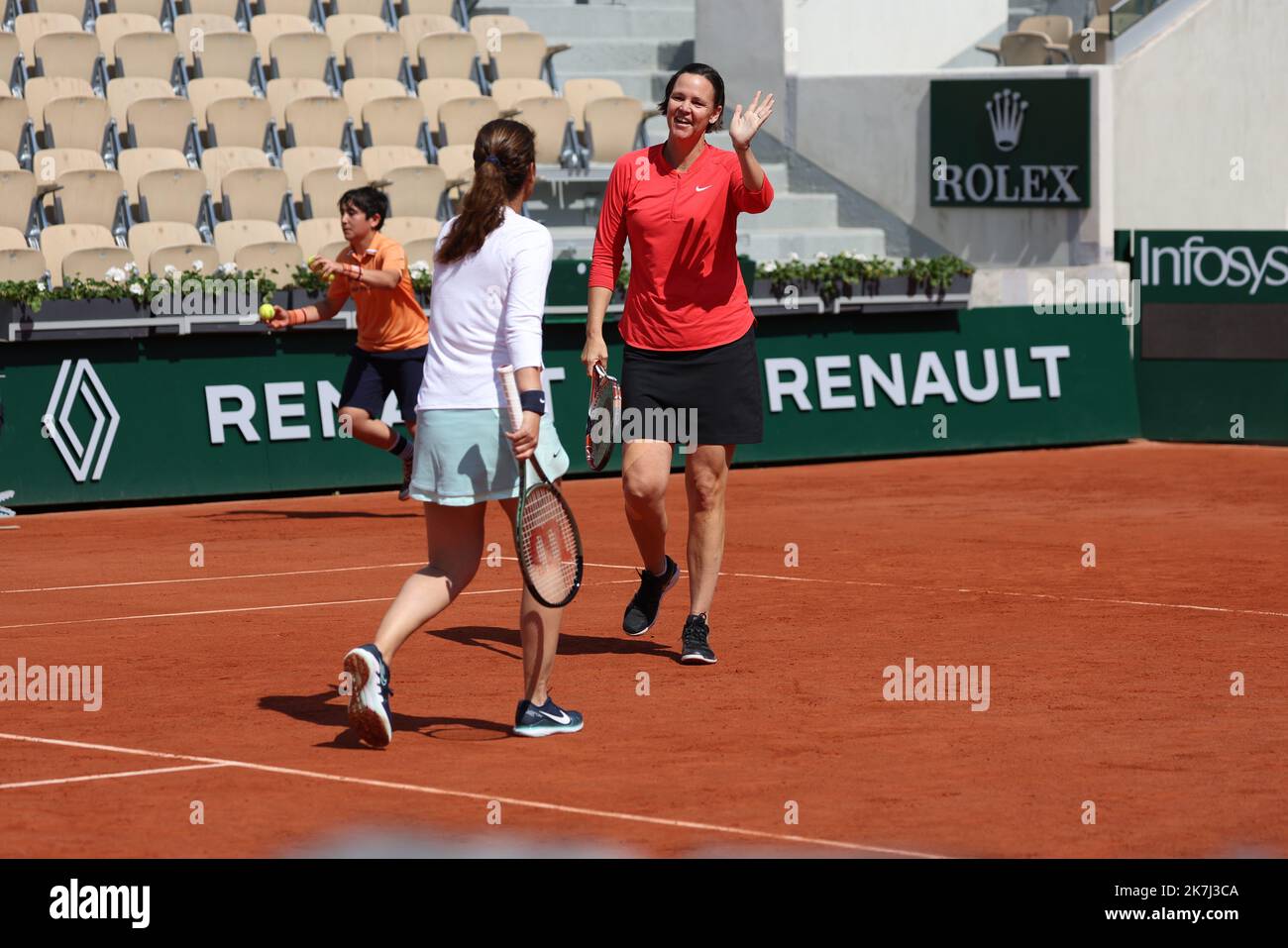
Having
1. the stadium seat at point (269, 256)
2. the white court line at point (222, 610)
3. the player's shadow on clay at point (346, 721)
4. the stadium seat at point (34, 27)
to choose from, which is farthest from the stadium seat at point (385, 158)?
the player's shadow on clay at point (346, 721)

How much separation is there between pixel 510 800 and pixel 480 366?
142 centimetres

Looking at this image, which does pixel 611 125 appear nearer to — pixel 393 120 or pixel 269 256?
pixel 393 120

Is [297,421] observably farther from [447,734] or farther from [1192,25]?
[1192,25]

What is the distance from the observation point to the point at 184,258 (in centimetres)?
1653

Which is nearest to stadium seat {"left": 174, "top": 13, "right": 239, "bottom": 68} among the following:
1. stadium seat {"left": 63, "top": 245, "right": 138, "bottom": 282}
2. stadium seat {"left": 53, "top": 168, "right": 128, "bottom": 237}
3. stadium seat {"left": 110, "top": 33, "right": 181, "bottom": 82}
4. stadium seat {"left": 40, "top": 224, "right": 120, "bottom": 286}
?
stadium seat {"left": 110, "top": 33, "right": 181, "bottom": 82}

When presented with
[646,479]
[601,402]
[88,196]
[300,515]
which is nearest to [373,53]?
[88,196]

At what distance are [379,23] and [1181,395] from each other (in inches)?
351

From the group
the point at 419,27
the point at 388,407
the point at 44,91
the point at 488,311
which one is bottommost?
the point at 388,407

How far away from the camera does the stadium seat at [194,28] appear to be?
20047 mm

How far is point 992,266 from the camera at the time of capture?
2114cm

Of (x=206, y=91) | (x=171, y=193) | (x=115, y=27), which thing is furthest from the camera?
(x=115, y=27)

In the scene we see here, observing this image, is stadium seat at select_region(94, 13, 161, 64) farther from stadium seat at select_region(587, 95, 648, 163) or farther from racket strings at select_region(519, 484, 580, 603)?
racket strings at select_region(519, 484, 580, 603)

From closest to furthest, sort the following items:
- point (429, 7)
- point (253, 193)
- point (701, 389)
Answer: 1. point (701, 389)
2. point (253, 193)
3. point (429, 7)

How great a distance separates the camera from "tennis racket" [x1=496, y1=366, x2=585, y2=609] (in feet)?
21.1
